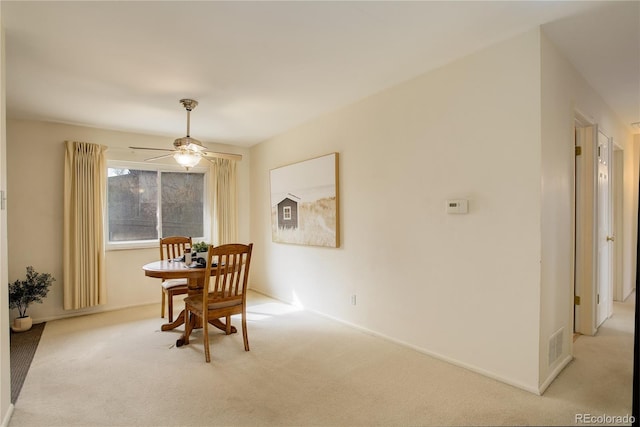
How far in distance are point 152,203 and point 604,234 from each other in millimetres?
5581

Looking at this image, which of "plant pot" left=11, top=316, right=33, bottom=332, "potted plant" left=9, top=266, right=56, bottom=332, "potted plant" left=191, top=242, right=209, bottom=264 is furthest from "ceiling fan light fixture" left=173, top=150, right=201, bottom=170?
"plant pot" left=11, top=316, right=33, bottom=332

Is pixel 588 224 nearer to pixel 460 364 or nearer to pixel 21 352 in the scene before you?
pixel 460 364

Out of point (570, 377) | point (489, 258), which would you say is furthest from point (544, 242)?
point (570, 377)

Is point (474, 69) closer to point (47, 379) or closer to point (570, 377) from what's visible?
point (570, 377)

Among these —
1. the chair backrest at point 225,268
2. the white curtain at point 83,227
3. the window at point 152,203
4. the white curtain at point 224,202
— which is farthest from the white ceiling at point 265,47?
the white curtain at point 224,202

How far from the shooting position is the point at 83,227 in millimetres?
4035

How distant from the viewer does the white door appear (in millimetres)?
3189

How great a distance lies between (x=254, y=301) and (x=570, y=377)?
3.61 metres

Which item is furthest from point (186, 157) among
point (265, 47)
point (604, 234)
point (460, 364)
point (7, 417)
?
point (604, 234)

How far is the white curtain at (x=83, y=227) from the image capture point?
3.96m

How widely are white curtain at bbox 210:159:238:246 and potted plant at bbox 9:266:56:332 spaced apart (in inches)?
81.7

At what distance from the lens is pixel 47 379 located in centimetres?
242

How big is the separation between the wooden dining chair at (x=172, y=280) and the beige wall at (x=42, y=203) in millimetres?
888

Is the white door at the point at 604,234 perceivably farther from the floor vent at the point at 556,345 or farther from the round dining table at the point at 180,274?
the round dining table at the point at 180,274
